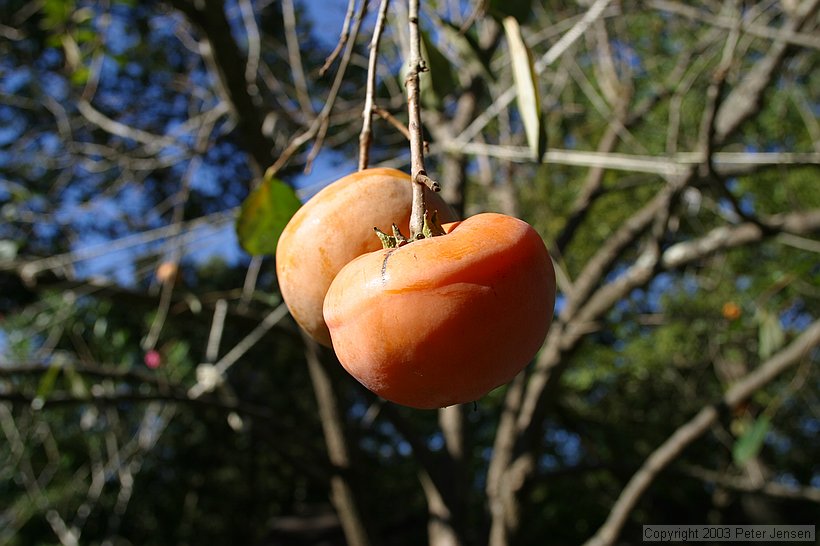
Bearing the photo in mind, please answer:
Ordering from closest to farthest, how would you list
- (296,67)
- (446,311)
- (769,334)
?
1. (446,311)
2. (769,334)
3. (296,67)

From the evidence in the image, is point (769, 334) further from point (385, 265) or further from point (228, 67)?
point (385, 265)

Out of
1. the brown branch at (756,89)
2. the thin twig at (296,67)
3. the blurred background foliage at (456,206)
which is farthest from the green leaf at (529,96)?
the thin twig at (296,67)

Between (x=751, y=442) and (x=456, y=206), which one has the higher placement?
(x=456, y=206)

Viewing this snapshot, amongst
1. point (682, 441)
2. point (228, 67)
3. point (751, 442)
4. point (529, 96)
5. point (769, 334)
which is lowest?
point (682, 441)

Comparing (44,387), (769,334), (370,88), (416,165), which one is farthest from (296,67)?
(416,165)

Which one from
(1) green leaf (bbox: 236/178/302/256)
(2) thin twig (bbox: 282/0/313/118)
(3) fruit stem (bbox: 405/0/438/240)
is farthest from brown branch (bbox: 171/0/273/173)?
(3) fruit stem (bbox: 405/0/438/240)

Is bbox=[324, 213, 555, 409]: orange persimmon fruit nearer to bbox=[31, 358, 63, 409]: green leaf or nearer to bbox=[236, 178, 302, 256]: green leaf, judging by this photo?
bbox=[236, 178, 302, 256]: green leaf

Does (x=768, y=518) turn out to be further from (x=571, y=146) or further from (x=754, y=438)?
(x=754, y=438)
